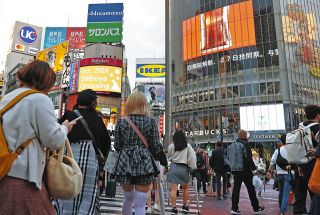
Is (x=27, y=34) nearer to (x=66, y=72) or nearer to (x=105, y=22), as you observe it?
(x=105, y=22)

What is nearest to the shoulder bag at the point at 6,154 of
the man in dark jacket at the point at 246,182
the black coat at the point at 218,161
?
the man in dark jacket at the point at 246,182

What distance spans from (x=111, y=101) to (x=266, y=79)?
79.2 feet

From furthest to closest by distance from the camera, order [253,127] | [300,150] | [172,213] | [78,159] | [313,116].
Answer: [253,127] → [172,213] → [313,116] → [300,150] → [78,159]

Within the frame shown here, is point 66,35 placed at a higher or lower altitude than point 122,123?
higher

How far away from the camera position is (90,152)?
3.47m

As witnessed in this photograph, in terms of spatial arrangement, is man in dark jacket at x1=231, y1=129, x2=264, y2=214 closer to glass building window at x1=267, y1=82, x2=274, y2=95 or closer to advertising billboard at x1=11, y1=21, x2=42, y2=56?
glass building window at x1=267, y1=82, x2=274, y2=95

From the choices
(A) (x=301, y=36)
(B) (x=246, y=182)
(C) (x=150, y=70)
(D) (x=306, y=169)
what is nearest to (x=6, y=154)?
(D) (x=306, y=169)

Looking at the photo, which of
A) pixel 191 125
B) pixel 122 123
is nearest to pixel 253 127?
pixel 191 125

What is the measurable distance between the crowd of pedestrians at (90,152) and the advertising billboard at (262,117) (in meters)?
38.8

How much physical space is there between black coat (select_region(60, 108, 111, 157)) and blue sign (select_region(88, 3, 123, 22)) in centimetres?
4536

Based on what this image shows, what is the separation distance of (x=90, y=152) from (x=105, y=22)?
152 feet

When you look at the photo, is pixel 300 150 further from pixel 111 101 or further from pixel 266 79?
pixel 266 79

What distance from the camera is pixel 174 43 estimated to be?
6003 centimetres

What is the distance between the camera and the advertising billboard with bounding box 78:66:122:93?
4281 cm
